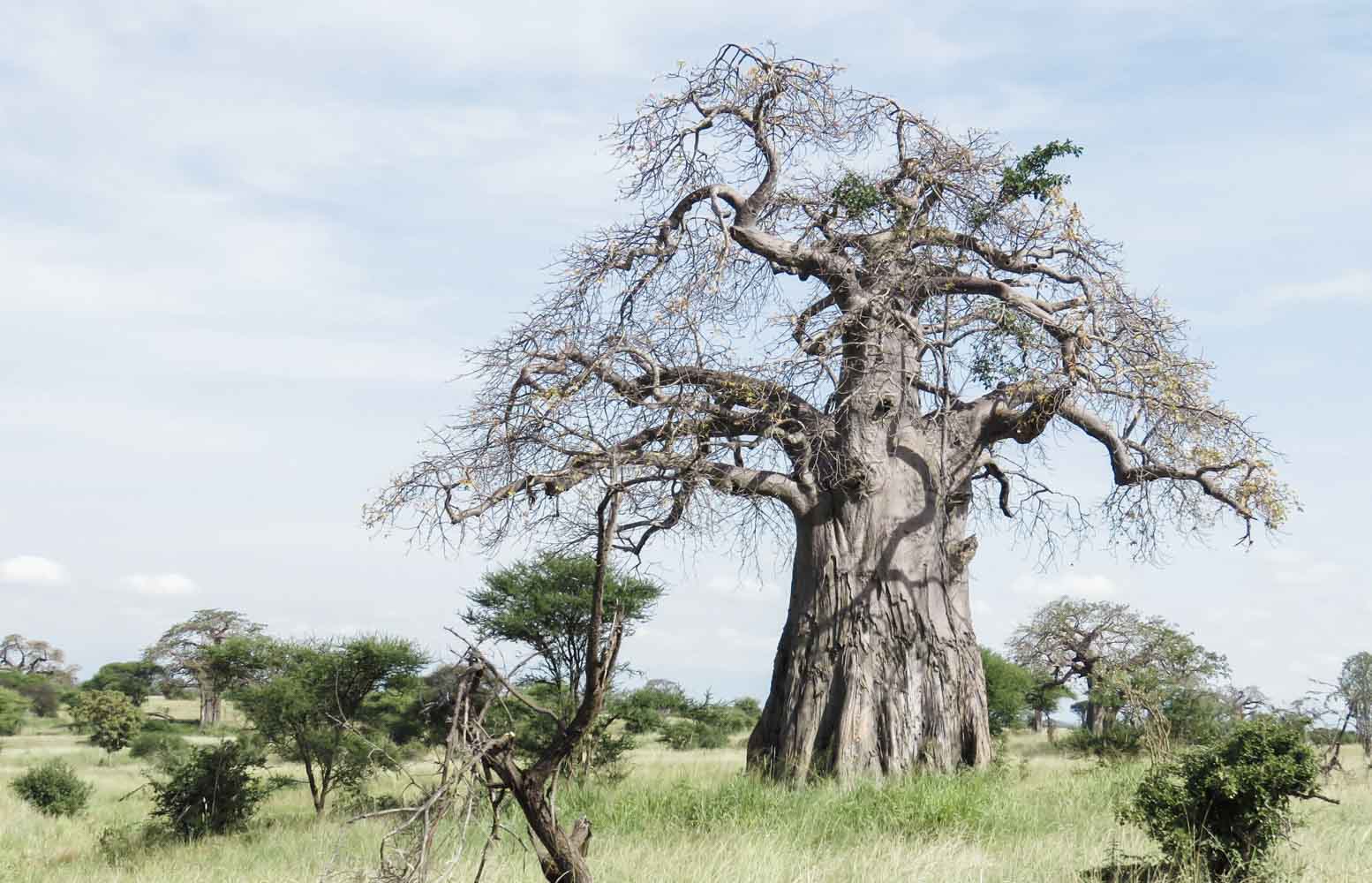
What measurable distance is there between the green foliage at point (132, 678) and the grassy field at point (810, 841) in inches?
1393

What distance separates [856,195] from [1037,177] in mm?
1856

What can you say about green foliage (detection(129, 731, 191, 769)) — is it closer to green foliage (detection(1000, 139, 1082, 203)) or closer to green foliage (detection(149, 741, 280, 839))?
green foliage (detection(149, 741, 280, 839))

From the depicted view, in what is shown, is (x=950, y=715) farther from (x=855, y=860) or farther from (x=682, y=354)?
(x=855, y=860)

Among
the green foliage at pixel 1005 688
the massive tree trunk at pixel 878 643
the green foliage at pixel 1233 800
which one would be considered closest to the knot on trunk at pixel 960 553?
the massive tree trunk at pixel 878 643

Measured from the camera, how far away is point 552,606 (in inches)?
755

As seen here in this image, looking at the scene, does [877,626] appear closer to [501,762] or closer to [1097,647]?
[501,762]

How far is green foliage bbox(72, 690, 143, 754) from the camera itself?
33.7m

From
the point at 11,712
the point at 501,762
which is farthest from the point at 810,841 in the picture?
the point at 11,712

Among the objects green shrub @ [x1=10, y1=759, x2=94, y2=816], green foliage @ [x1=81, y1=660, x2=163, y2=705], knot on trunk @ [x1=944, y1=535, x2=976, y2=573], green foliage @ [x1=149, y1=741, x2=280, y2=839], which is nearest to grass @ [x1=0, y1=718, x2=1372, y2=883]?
green foliage @ [x1=149, y1=741, x2=280, y2=839]

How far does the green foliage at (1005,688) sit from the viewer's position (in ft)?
95.7

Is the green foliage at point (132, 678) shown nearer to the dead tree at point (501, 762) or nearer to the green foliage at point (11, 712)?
the green foliage at point (11, 712)

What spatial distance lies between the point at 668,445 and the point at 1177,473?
5.11 metres

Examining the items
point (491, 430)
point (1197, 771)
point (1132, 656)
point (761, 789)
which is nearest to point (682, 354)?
point (491, 430)

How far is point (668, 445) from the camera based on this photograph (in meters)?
11.8
